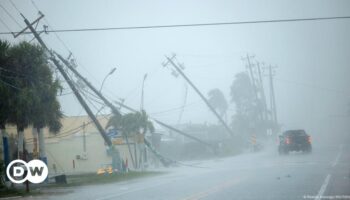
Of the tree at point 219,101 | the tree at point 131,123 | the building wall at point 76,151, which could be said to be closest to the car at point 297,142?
the tree at point 131,123

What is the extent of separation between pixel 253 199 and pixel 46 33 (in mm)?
23880

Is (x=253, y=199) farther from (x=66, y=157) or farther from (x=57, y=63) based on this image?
(x=66, y=157)

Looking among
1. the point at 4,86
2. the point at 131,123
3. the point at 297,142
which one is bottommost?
A: the point at 297,142

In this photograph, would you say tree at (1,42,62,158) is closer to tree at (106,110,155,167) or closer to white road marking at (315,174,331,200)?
tree at (106,110,155,167)

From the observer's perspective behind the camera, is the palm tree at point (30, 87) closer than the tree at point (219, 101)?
Yes

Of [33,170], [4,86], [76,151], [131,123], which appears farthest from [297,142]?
[33,170]

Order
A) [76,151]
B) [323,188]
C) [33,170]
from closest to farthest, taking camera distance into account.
→ [323,188], [33,170], [76,151]

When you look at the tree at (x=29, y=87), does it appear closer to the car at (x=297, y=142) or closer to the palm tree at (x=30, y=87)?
the palm tree at (x=30, y=87)

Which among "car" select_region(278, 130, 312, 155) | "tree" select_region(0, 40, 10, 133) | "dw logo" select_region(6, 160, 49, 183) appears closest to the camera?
"dw logo" select_region(6, 160, 49, 183)

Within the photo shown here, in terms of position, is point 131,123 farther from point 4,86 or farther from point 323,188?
point 323,188

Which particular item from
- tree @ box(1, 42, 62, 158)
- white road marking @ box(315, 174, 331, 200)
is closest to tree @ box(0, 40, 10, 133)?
tree @ box(1, 42, 62, 158)

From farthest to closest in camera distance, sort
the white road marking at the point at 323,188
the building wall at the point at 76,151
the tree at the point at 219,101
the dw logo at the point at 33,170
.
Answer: the tree at the point at 219,101, the building wall at the point at 76,151, the dw logo at the point at 33,170, the white road marking at the point at 323,188

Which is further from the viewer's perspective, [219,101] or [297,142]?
[219,101]

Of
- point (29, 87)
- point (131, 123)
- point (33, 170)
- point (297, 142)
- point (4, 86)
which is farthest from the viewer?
point (297, 142)
